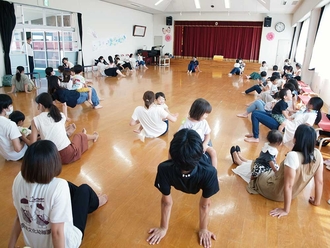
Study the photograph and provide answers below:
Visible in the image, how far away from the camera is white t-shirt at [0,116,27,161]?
9.52ft

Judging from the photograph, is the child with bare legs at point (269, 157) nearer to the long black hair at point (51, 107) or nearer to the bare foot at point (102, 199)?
the bare foot at point (102, 199)

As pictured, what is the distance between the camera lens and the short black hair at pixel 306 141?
81.8 inches

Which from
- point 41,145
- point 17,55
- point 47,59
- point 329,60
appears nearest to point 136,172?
point 41,145

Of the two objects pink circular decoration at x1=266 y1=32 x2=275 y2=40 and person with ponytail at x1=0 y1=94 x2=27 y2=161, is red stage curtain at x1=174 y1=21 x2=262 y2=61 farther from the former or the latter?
person with ponytail at x1=0 y1=94 x2=27 y2=161

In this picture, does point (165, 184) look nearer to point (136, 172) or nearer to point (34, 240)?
point (34, 240)

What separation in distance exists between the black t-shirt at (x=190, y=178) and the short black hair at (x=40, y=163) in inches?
26.5

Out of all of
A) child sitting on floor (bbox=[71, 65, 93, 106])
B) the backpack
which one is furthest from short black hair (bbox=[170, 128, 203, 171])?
the backpack

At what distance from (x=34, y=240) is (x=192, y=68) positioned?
1228 cm

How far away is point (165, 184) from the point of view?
1731 millimetres

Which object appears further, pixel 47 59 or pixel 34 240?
pixel 47 59

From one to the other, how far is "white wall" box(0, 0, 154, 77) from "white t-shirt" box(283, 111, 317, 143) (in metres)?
9.06

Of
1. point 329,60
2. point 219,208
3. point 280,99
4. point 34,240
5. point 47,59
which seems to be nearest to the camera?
point 34,240

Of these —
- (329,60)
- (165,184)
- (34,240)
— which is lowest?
(34,240)

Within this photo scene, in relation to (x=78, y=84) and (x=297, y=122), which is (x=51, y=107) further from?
(x=297, y=122)
